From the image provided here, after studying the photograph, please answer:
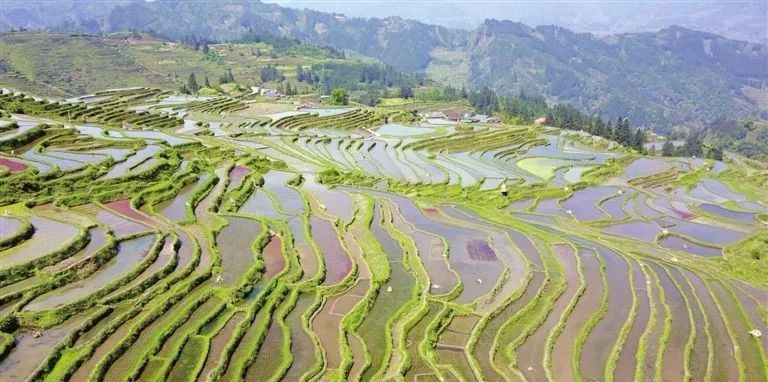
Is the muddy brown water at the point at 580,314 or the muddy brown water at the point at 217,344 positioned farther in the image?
the muddy brown water at the point at 580,314

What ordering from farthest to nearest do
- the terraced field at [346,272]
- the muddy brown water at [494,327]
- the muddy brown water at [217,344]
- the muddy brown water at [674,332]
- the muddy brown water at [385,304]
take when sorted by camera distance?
the muddy brown water at [385,304] → the muddy brown water at [674,332] → the muddy brown water at [494,327] → the terraced field at [346,272] → the muddy brown water at [217,344]

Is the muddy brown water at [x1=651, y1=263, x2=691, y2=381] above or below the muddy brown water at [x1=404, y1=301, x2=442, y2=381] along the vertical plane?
below

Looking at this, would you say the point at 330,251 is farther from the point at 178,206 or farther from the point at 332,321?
the point at 178,206

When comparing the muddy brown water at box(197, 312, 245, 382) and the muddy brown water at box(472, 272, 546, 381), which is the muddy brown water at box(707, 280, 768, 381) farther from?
the muddy brown water at box(197, 312, 245, 382)

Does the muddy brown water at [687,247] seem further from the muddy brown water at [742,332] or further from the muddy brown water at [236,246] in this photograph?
the muddy brown water at [236,246]

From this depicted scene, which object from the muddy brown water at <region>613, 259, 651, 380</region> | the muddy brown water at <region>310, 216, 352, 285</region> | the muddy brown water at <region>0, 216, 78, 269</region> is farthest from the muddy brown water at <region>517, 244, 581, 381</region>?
the muddy brown water at <region>0, 216, 78, 269</region>

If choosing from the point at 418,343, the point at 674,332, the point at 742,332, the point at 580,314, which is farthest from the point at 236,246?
the point at 742,332

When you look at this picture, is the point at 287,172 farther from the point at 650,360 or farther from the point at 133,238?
the point at 650,360

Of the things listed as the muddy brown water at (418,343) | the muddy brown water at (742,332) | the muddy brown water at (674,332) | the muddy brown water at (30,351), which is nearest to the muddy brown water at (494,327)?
the muddy brown water at (418,343)

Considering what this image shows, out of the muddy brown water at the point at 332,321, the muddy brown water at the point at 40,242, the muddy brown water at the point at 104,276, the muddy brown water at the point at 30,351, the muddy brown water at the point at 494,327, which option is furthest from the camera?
the muddy brown water at the point at 40,242

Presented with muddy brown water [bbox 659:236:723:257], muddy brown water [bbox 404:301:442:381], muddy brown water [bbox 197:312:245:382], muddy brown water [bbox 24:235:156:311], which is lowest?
muddy brown water [bbox 659:236:723:257]
